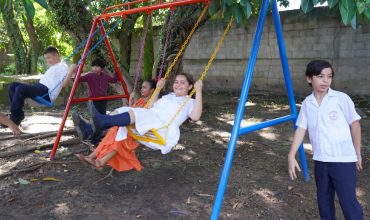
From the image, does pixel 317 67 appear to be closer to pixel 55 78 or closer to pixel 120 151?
pixel 120 151

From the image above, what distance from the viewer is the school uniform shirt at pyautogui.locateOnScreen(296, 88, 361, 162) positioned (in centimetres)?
206

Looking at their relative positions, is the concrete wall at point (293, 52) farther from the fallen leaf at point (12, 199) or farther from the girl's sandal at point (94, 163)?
the fallen leaf at point (12, 199)

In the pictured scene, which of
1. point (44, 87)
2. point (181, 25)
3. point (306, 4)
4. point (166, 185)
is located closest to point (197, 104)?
point (166, 185)

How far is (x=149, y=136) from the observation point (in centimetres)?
295

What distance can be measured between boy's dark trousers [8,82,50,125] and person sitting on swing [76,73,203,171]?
97 centimetres

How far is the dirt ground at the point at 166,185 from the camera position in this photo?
2.88 m

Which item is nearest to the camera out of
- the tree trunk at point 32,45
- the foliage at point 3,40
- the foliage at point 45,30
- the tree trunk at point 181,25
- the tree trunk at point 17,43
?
the tree trunk at point 181,25

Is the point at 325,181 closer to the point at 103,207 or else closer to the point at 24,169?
the point at 103,207

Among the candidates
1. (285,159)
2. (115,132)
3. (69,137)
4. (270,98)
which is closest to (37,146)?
(69,137)

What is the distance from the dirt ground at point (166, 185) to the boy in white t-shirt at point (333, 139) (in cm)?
77

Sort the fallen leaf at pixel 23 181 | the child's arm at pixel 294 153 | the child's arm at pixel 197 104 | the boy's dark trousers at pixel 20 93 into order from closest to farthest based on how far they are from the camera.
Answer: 1. the child's arm at pixel 294 153
2. the child's arm at pixel 197 104
3. the fallen leaf at pixel 23 181
4. the boy's dark trousers at pixel 20 93

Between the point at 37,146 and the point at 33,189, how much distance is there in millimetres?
1361

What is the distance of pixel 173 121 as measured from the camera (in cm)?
304

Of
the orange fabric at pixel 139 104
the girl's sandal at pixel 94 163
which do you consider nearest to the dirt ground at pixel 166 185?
the girl's sandal at pixel 94 163
